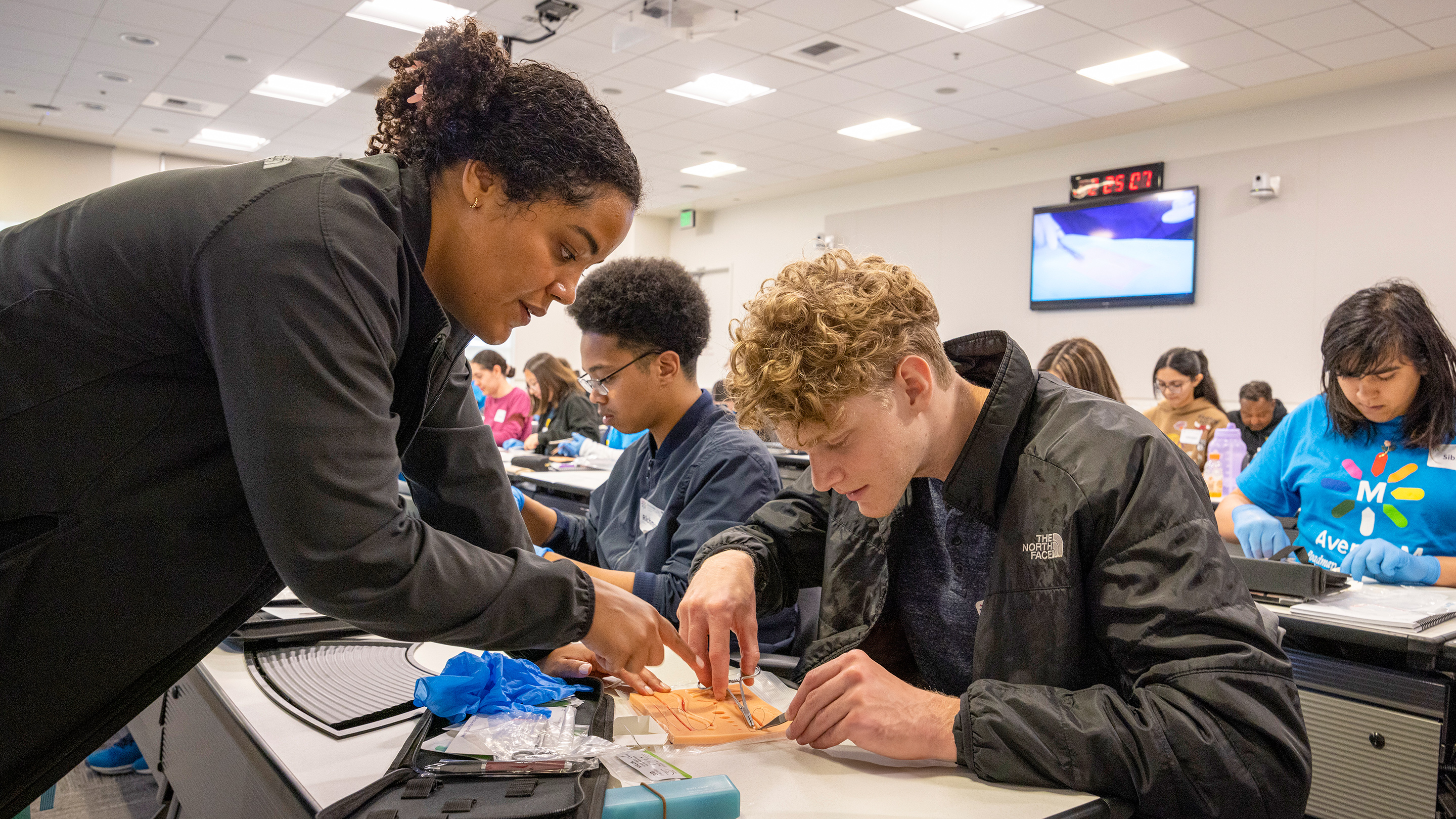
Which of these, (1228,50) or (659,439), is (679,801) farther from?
(1228,50)

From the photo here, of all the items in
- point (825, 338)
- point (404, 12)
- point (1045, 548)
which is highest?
point (404, 12)

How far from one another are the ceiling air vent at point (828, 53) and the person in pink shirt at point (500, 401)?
2.93 m

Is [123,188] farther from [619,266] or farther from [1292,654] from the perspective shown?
[1292,654]

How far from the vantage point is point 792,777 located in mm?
1030

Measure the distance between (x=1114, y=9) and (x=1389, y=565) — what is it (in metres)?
3.76

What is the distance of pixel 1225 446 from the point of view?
435cm

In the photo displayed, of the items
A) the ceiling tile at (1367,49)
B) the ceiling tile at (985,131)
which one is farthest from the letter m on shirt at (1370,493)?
the ceiling tile at (985,131)

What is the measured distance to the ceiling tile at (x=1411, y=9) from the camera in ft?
15.8

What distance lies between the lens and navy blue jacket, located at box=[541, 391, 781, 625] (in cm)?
175

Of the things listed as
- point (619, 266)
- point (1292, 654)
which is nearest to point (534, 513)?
point (619, 266)

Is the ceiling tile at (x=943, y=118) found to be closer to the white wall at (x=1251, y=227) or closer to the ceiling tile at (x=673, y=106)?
the white wall at (x=1251, y=227)

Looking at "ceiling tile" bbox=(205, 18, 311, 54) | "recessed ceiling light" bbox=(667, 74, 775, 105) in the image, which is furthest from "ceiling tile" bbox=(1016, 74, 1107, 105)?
"ceiling tile" bbox=(205, 18, 311, 54)

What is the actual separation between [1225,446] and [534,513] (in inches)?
136

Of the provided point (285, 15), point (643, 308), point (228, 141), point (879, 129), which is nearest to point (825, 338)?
point (643, 308)
